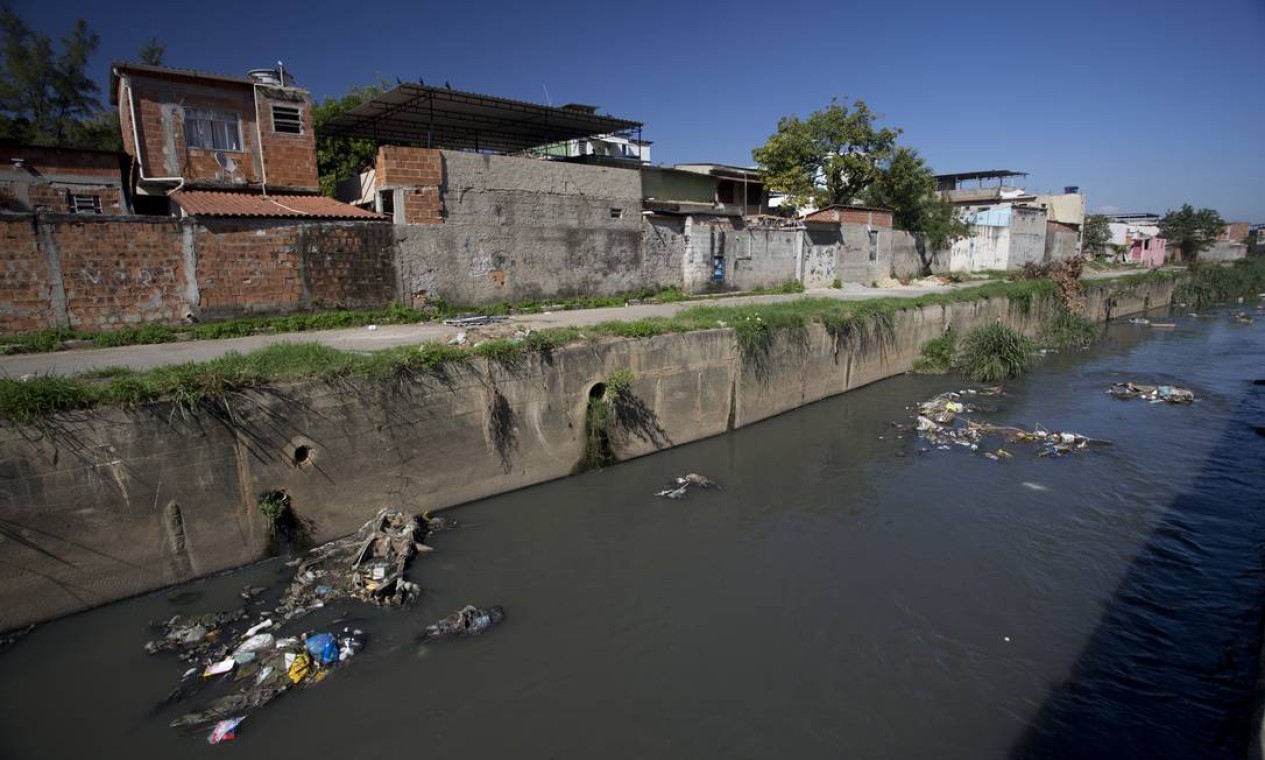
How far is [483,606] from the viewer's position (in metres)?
6.75

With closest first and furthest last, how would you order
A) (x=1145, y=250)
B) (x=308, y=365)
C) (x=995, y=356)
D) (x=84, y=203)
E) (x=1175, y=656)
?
(x=1175, y=656), (x=308, y=365), (x=84, y=203), (x=995, y=356), (x=1145, y=250)

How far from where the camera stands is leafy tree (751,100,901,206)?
25.2 m

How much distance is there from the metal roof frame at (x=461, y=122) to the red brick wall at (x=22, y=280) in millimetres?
7637

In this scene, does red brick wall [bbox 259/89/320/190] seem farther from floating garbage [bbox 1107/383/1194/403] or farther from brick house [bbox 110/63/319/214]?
floating garbage [bbox 1107/383/1194/403]

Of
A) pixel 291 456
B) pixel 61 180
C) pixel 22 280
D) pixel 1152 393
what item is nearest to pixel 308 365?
pixel 291 456

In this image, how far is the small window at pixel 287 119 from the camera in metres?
15.5

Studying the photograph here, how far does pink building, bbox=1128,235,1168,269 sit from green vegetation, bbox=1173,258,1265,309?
6.41 meters

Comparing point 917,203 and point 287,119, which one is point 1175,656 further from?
point 917,203

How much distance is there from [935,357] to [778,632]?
44.6 feet

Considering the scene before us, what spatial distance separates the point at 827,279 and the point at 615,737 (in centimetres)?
2090

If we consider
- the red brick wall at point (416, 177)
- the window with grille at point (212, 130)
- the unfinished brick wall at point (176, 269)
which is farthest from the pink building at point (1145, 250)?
the window with grille at point (212, 130)

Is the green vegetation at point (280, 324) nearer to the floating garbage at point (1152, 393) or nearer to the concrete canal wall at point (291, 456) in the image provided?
the concrete canal wall at point (291, 456)

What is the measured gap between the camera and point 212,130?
15.0 m

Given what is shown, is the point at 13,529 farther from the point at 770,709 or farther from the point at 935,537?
the point at 935,537
